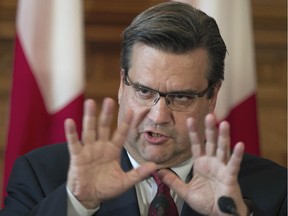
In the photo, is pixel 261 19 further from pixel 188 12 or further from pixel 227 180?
pixel 227 180

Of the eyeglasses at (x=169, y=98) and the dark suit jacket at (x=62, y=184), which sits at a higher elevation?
the eyeglasses at (x=169, y=98)

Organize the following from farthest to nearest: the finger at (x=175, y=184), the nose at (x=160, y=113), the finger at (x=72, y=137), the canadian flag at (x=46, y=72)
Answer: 1. the canadian flag at (x=46, y=72)
2. the nose at (x=160, y=113)
3. the finger at (x=175, y=184)
4. the finger at (x=72, y=137)

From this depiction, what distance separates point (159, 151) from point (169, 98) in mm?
165

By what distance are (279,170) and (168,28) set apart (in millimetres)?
655

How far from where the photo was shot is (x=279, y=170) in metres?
2.30

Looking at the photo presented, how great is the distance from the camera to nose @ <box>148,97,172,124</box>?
1980 mm

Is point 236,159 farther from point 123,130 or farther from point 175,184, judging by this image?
point 123,130

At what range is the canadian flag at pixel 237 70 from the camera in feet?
9.12

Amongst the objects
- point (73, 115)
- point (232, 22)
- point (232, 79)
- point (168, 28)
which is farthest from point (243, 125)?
point (168, 28)

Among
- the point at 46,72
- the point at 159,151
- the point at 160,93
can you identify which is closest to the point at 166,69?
the point at 160,93

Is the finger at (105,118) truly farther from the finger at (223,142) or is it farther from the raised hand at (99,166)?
the finger at (223,142)

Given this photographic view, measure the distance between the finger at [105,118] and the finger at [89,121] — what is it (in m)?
0.02

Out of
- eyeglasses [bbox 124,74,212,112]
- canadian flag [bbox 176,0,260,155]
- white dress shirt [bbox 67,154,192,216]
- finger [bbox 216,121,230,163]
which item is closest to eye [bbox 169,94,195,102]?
eyeglasses [bbox 124,74,212,112]

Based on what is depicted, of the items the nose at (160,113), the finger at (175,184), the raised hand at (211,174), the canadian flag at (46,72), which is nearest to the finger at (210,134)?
the raised hand at (211,174)
